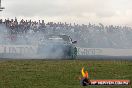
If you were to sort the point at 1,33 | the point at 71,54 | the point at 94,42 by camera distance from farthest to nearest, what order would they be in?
the point at 94,42
the point at 1,33
the point at 71,54

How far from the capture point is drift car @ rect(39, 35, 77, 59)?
28.0 metres

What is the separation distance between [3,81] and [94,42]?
41.1 meters

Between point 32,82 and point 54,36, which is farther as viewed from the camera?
point 54,36

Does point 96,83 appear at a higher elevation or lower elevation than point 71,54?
higher

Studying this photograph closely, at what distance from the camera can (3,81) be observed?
12.1 meters

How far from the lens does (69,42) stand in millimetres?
28297

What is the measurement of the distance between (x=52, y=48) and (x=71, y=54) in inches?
83.6

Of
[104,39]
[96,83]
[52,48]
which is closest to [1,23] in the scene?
[52,48]

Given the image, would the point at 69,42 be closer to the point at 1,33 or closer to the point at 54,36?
the point at 54,36

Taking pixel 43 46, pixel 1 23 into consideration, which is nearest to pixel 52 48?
pixel 43 46

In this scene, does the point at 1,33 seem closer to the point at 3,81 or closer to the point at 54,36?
the point at 54,36

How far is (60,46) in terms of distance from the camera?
92.5 ft

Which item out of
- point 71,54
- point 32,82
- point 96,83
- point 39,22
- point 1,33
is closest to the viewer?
point 96,83

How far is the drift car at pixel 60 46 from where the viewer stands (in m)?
28.0
